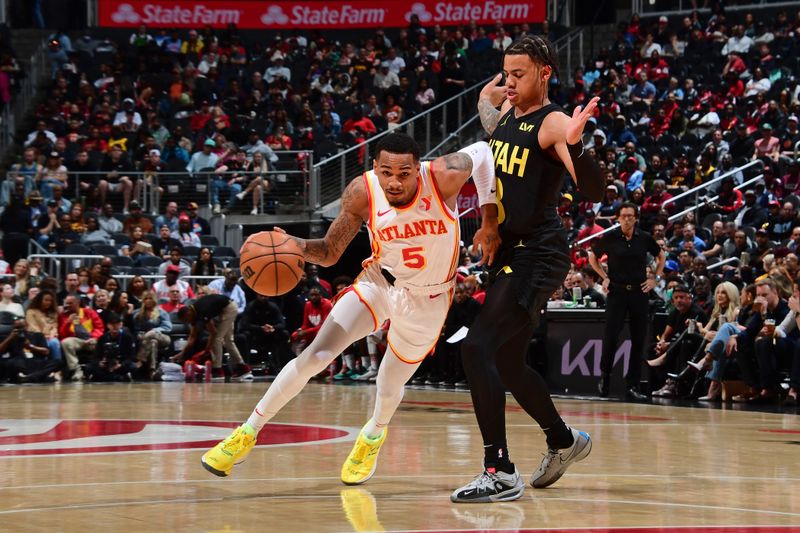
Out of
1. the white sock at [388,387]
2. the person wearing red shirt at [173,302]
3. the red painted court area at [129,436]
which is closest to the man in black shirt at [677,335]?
the red painted court area at [129,436]

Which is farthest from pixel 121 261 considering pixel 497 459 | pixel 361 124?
pixel 497 459

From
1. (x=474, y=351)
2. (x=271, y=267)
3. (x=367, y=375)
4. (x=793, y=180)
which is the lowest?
(x=367, y=375)

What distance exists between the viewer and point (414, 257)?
607 centimetres

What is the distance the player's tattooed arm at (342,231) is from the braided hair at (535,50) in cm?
99

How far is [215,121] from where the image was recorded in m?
24.0

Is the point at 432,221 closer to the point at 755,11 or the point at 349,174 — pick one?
the point at 349,174

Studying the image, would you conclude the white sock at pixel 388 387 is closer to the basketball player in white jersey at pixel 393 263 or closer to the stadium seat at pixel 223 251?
the basketball player in white jersey at pixel 393 263

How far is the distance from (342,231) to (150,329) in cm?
1159

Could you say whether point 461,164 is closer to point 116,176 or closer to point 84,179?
point 116,176

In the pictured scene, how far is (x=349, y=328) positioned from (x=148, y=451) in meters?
2.06

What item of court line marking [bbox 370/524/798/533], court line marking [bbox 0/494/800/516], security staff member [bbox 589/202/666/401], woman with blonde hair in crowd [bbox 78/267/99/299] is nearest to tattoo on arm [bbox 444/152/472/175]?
court line marking [bbox 0/494/800/516]

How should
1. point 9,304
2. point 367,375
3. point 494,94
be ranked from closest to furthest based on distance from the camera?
1. point 494,94
2. point 9,304
3. point 367,375

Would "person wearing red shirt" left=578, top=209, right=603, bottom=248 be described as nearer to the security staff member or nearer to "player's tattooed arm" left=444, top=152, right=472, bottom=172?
the security staff member

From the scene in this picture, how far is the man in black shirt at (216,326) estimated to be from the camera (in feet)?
55.8
